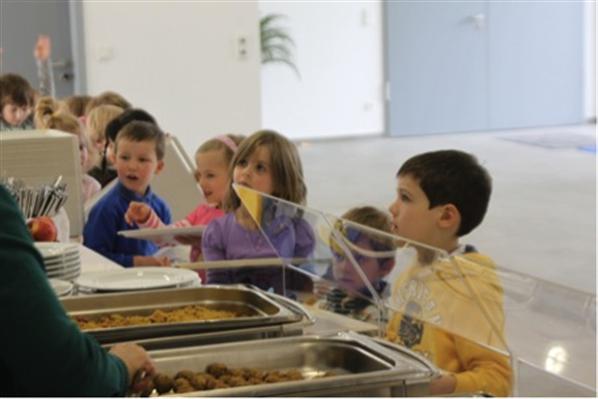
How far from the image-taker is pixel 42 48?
24.0ft

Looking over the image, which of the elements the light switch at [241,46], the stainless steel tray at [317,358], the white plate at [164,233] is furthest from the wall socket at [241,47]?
the stainless steel tray at [317,358]

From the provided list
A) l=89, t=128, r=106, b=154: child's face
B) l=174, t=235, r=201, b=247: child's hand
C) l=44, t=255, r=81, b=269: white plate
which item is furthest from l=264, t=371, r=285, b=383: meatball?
l=89, t=128, r=106, b=154: child's face

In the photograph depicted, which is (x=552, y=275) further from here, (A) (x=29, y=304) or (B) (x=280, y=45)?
(B) (x=280, y=45)

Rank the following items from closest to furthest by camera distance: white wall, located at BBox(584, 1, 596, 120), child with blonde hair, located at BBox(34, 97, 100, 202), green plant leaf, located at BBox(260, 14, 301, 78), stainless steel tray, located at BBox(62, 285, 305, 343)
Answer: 1. stainless steel tray, located at BBox(62, 285, 305, 343)
2. child with blonde hair, located at BBox(34, 97, 100, 202)
3. green plant leaf, located at BBox(260, 14, 301, 78)
4. white wall, located at BBox(584, 1, 596, 120)

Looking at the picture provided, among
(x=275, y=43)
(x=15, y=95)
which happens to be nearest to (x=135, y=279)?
(x=15, y=95)

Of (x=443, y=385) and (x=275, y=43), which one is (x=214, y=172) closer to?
(x=443, y=385)

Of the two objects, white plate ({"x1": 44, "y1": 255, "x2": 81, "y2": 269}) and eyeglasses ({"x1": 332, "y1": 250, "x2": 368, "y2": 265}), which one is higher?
eyeglasses ({"x1": 332, "y1": 250, "x2": 368, "y2": 265})

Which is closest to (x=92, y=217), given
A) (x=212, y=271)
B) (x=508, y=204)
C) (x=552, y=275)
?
(x=212, y=271)

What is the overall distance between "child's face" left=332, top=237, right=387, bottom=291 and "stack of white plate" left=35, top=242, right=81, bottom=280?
75 centimetres

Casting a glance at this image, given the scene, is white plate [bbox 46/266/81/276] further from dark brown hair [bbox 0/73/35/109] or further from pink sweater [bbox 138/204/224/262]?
dark brown hair [bbox 0/73/35/109]

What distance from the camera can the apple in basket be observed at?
272 centimetres

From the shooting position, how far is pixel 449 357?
1709 millimetres

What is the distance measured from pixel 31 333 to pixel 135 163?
2460 millimetres

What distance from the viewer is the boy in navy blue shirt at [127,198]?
11.5ft
